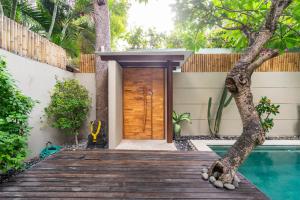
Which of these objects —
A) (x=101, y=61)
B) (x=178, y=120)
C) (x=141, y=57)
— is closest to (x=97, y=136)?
(x=101, y=61)

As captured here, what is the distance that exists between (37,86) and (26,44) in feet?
3.34

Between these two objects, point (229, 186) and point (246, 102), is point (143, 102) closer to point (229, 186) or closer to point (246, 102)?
point (246, 102)

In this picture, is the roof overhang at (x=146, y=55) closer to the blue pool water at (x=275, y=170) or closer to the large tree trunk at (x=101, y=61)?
the large tree trunk at (x=101, y=61)

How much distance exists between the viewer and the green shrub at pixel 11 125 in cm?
318

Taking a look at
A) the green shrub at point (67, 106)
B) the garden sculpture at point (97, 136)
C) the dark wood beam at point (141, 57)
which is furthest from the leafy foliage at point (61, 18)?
the garden sculpture at point (97, 136)

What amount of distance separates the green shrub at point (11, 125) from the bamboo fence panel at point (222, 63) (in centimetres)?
561

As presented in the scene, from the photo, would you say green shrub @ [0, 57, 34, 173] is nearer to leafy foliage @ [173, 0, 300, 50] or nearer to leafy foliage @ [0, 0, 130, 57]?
leafy foliage @ [173, 0, 300, 50]

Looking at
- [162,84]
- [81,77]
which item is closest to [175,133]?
[162,84]

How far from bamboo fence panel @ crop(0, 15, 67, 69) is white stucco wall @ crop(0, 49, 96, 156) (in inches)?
5.5

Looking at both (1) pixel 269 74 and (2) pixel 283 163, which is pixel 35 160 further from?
(1) pixel 269 74

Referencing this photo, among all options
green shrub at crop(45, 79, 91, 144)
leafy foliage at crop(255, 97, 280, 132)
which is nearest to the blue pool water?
leafy foliage at crop(255, 97, 280, 132)

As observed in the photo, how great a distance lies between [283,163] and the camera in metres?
5.30

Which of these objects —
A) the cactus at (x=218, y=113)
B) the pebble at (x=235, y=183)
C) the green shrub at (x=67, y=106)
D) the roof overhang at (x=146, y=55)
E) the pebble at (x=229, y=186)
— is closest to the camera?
the pebble at (x=229, y=186)

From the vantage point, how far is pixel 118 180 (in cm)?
320
